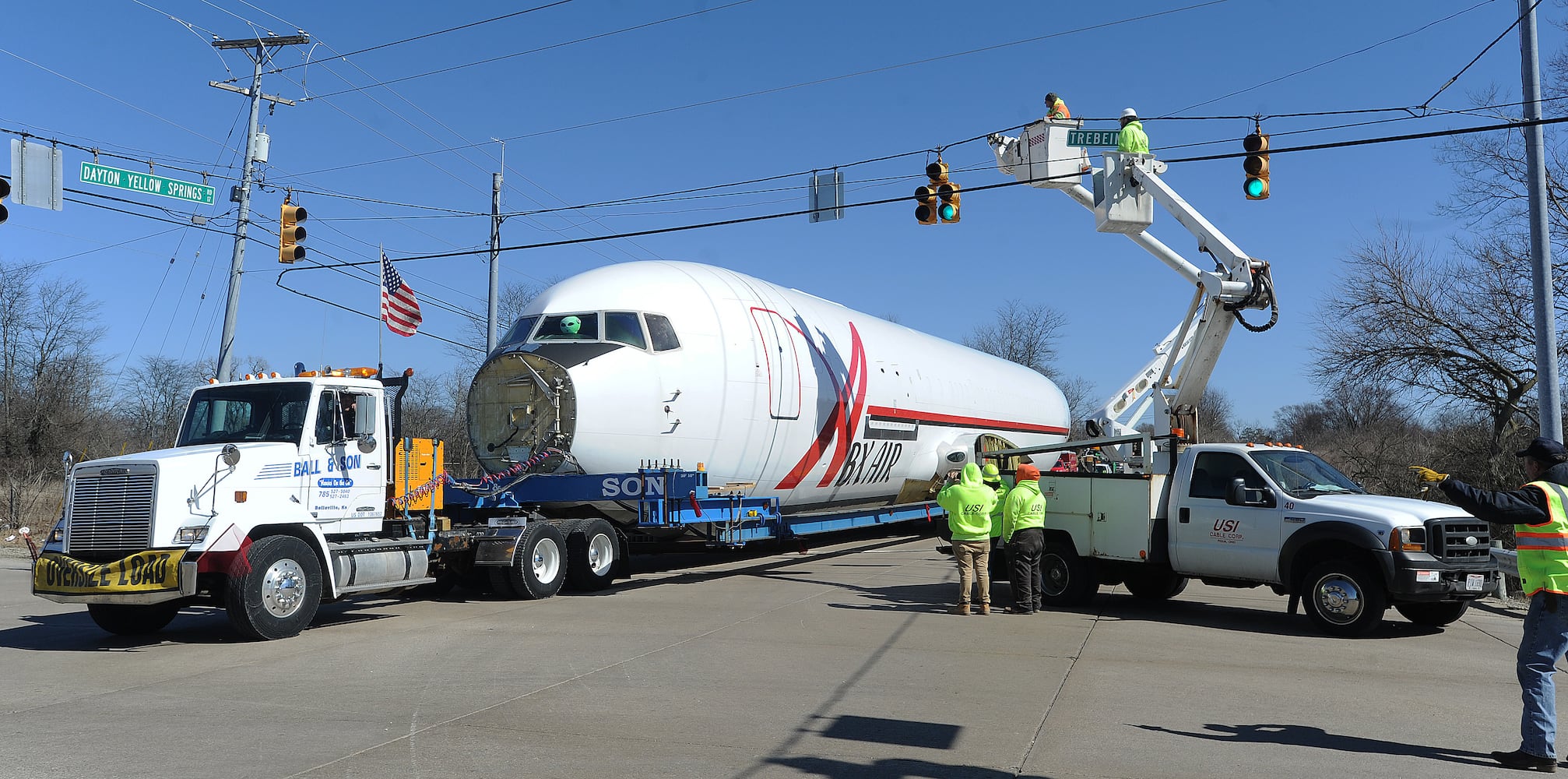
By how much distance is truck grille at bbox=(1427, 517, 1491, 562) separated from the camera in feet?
34.1

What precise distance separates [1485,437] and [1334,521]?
1535cm

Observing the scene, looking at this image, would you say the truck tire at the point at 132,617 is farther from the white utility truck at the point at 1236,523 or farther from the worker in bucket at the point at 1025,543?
the white utility truck at the point at 1236,523

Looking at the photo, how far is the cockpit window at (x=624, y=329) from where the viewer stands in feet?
46.1

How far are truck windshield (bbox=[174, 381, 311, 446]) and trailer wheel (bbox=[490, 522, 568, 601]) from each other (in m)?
2.92

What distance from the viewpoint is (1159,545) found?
40.4 feet

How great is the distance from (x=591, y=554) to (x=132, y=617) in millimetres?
5078

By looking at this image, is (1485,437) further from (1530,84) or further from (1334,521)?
(1334,521)

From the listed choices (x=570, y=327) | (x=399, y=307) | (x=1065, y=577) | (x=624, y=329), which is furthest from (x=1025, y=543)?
(x=399, y=307)

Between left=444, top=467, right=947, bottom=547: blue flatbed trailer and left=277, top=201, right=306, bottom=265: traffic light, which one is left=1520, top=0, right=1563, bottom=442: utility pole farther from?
left=277, top=201, right=306, bottom=265: traffic light

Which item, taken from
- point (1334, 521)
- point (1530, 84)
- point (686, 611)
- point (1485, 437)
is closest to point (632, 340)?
point (686, 611)

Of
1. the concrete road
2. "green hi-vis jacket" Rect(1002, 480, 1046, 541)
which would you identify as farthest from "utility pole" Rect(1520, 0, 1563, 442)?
"green hi-vis jacket" Rect(1002, 480, 1046, 541)

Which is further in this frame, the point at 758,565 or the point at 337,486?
the point at 758,565

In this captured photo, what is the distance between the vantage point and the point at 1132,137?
16.6 meters

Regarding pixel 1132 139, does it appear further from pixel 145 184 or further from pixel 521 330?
pixel 145 184
